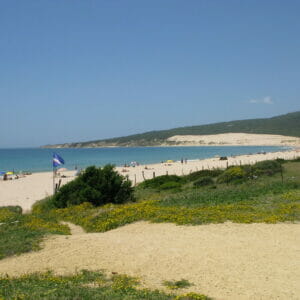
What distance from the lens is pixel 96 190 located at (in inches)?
724

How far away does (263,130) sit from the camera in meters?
181

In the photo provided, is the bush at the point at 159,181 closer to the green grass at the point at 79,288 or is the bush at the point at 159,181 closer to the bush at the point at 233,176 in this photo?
the bush at the point at 233,176

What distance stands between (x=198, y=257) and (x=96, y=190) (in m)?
11.0

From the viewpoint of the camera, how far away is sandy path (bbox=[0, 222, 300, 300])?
6.45m

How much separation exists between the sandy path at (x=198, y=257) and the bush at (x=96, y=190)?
7148mm

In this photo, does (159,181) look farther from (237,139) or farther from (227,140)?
(227,140)

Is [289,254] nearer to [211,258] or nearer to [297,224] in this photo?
[211,258]

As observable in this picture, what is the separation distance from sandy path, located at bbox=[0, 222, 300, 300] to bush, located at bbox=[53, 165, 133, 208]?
23.5 feet

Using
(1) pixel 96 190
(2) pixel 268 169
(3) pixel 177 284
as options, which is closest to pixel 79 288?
(3) pixel 177 284

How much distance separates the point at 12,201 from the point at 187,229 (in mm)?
18448

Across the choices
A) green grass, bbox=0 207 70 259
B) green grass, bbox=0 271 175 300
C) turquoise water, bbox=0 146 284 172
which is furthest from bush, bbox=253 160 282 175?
turquoise water, bbox=0 146 284 172

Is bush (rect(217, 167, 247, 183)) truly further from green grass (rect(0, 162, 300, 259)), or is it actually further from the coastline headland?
the coastline headland

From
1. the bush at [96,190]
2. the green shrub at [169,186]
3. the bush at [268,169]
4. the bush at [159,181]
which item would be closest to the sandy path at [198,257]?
the bush at [96,190]

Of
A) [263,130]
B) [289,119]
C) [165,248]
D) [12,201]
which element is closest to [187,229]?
[165,248]
